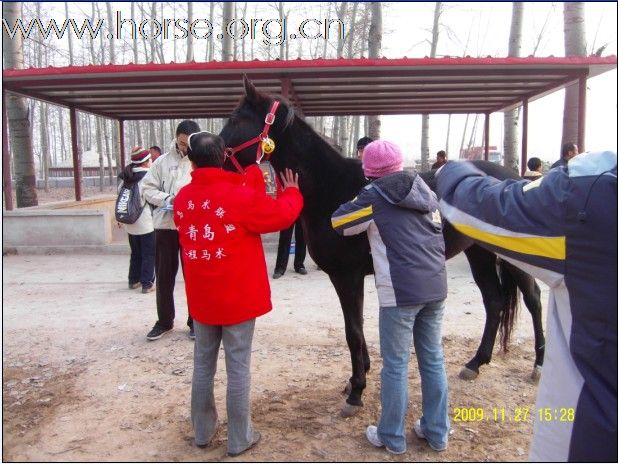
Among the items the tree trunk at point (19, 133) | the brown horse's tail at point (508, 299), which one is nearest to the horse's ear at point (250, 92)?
the brown horse's tail at point (508, 299)

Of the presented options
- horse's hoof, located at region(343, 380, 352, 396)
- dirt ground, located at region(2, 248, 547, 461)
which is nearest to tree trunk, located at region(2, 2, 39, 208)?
dirt ground, located at region(2, 248, 547, 461)

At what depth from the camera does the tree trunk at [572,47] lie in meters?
7.69

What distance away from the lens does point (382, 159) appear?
2281 millimetres

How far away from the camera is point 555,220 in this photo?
1067 millimetres

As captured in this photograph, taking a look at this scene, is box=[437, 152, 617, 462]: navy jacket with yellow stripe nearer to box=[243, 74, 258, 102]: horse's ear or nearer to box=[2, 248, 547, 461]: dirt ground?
box=[2, 248, 547, 461]: dirt ground

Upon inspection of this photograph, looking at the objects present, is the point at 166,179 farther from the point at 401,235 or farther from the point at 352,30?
the point at 352,30

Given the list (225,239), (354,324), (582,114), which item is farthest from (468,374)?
(582,114)

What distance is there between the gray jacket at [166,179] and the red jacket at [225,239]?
1650mm

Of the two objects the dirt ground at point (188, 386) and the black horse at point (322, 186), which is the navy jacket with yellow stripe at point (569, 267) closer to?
the dirt ground at point (188, 386)

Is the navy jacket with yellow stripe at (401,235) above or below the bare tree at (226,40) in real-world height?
below

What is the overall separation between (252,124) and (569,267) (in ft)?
6.65

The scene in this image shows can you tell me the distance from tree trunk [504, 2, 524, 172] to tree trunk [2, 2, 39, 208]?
33.7ft

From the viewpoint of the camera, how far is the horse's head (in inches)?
105
